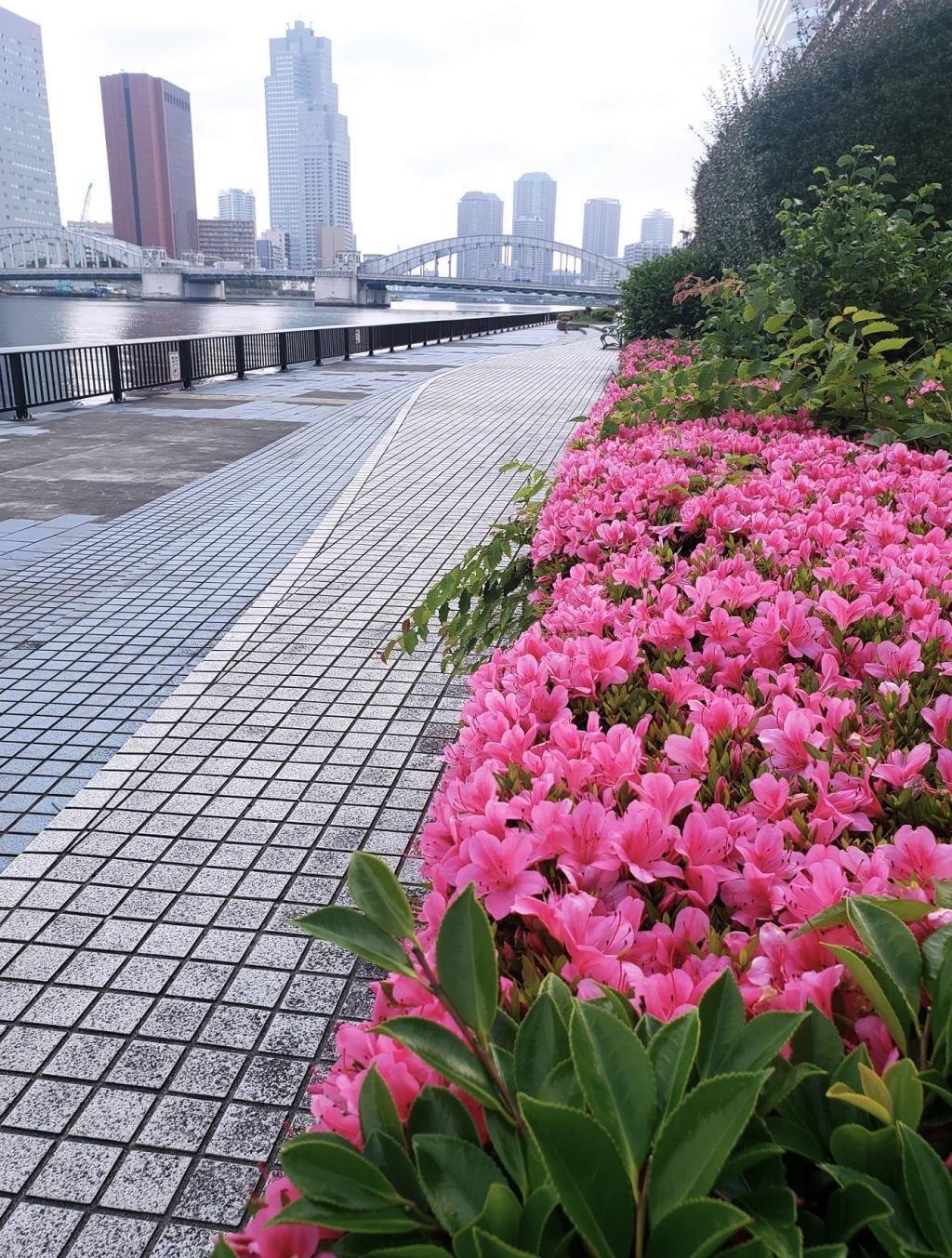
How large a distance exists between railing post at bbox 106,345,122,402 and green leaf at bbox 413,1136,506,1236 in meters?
15.6

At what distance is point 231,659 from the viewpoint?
477cm

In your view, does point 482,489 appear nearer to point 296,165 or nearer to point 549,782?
point 549,782

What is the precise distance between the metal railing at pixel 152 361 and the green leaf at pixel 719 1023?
1346cm

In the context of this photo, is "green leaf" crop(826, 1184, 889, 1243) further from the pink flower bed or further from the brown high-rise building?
the brown high-rise building

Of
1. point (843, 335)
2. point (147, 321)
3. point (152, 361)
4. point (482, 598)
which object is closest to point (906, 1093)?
point (482, 598)

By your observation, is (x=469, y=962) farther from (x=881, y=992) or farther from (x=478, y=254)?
(x=478, y=254)

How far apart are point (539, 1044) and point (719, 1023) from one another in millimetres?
150

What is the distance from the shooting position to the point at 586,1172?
2.00 feet

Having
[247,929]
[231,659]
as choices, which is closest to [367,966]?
[247,929]

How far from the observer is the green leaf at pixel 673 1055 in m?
0.68

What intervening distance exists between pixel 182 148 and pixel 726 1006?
206297 mm

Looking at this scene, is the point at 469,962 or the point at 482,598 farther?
the point at 482,598

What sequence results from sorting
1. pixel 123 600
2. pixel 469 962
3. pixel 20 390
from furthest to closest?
pixel 20 390 < pixel 123 600 < pixel 469 962

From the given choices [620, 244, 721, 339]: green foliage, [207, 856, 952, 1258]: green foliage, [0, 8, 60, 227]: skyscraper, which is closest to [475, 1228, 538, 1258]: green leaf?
[207, 856, 952, 1258]: green foliage
